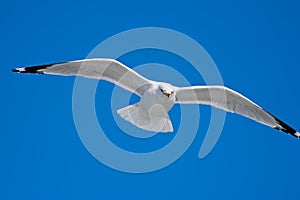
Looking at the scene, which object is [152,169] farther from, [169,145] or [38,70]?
[38,70]

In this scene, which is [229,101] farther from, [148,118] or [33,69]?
[33,69]

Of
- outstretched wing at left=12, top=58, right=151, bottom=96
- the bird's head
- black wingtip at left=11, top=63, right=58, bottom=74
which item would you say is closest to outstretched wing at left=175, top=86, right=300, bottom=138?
the bird's head

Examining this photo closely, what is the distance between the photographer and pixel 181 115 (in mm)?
35562

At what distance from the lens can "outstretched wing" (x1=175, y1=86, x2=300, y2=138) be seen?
113ft

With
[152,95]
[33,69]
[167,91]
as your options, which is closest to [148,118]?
[152,95]

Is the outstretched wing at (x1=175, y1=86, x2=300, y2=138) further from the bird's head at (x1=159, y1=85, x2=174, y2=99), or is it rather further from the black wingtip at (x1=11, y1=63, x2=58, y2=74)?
the black wingtip at (x1=11, y1=63, x2=58, y2=74)

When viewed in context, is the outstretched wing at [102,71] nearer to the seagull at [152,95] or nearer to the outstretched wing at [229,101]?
the seagull at [152,95]

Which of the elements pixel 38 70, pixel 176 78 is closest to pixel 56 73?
pixel 38 70

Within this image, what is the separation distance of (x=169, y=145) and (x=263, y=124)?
1858 mm

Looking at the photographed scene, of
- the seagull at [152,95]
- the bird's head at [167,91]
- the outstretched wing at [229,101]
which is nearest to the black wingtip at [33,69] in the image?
the seagull at [152,95]

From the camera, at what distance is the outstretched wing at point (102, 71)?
34.0m

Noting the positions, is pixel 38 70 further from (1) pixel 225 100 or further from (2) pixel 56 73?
(1) pixel 225 100

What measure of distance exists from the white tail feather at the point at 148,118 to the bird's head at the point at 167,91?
313mm

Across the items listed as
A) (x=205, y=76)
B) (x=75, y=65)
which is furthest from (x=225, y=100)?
(x=75, y=65)
